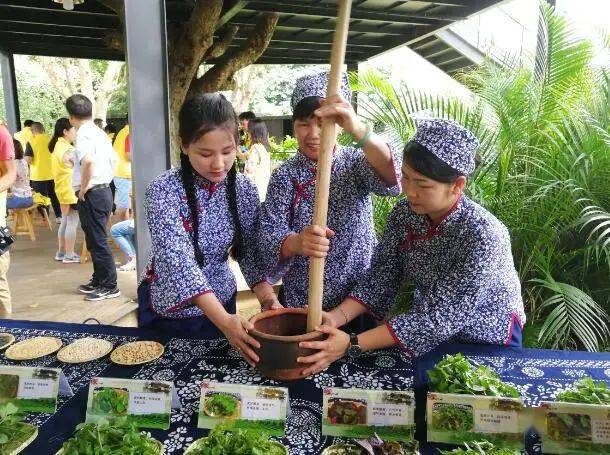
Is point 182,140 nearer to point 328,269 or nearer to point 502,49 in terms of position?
point 328,269

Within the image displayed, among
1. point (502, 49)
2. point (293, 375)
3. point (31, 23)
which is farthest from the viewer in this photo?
point (31, 23)

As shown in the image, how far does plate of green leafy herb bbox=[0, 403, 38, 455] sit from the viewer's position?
1.18 m

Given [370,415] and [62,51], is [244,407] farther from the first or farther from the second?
[62,51]

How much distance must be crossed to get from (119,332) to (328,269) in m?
0.86

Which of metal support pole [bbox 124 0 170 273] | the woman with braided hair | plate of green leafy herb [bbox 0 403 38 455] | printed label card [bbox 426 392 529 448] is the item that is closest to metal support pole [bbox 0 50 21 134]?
metal support pole [bbox 124 0 170 273]

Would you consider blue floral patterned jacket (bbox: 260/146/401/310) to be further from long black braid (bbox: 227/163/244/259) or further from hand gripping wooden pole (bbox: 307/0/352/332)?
hand gripping wooden pole (bbox: 307/0/352/332)

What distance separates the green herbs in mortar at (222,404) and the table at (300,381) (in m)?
0.07

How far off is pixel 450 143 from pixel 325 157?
0.37 metres

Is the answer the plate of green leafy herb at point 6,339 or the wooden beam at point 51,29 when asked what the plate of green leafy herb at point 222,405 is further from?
the wooden beam at point 51,29

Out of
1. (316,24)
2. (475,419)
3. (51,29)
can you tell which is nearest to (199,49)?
(316,24)

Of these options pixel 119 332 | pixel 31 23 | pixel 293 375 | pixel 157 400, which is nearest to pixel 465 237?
pixel 293 375

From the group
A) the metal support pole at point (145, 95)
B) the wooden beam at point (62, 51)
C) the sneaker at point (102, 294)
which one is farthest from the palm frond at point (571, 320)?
the wooden beam at point (62, 51)

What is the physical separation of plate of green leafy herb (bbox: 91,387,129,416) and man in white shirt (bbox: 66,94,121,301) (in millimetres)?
3561

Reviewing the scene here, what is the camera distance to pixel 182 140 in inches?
63.0
